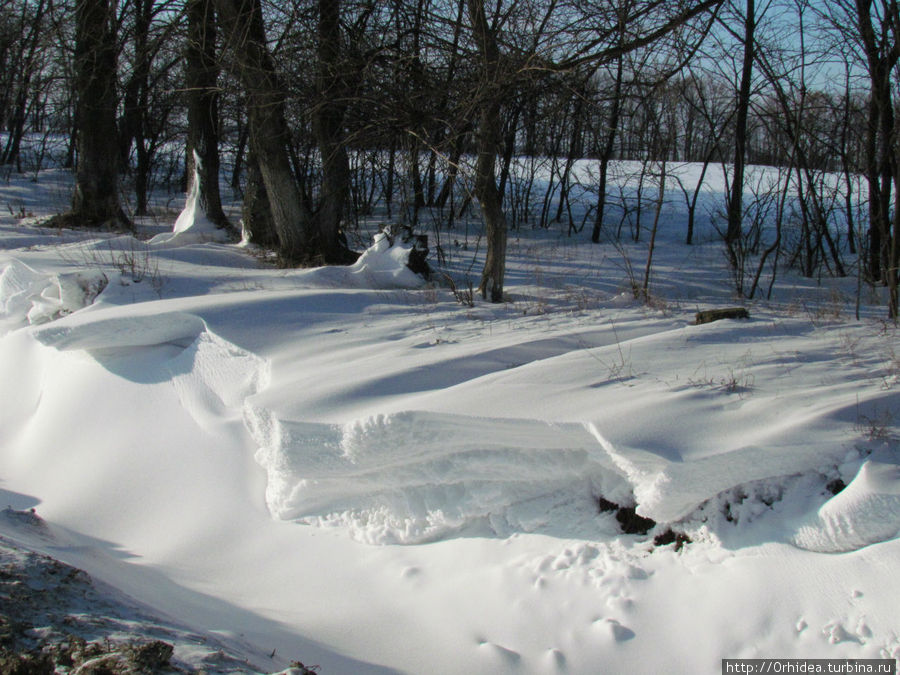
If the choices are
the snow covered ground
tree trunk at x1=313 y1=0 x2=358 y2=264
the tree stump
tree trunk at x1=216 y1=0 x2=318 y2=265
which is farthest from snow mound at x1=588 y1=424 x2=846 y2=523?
tree trunk at x1=216 y1=0 x2=318 y2=265

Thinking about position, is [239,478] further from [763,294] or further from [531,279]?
[763,294]

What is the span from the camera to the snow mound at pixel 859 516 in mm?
2848

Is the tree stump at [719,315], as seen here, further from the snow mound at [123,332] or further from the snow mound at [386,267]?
the snow mound at [123,332]

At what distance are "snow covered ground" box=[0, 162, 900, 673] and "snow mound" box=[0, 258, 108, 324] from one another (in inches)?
19.2

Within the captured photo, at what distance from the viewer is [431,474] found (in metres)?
3.67

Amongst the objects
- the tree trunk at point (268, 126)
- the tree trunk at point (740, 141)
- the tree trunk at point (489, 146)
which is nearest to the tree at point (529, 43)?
the tree trunk at point (489, 146)

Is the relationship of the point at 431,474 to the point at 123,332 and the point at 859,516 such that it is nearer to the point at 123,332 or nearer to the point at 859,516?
the point at 859,516

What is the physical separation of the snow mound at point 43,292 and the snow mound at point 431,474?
10.6 feet

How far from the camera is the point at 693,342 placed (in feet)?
14.8

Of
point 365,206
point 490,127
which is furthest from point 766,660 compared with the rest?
point 365,206

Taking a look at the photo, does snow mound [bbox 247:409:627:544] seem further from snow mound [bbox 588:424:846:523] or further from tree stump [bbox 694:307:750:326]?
tree stump [bbox 694:307:750:326]

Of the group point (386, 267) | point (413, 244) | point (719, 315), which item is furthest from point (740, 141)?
point (719, 315)

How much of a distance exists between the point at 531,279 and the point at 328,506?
5.21m

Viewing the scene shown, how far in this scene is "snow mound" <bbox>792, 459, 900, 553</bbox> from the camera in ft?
9.34
